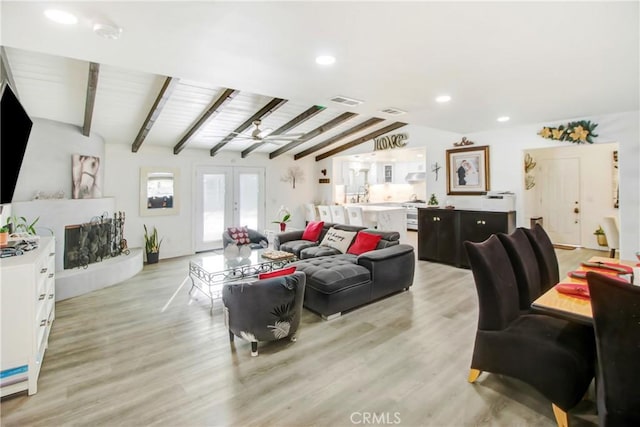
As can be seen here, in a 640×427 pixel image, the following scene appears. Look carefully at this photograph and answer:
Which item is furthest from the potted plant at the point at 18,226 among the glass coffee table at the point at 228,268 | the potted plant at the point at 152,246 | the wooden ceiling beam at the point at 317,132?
the wooden ceiling beam at the point at 317,132

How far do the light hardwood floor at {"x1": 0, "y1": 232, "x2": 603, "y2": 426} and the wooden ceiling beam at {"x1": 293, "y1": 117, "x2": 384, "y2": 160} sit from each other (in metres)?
4.26

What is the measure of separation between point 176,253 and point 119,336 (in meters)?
4.14

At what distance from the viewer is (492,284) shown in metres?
2.16

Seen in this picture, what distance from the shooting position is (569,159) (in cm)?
733

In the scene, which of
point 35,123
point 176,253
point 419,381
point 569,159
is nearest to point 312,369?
point 419,381

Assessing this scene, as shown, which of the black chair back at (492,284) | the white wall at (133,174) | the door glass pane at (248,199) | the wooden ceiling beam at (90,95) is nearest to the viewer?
the black chair back at (492,284)

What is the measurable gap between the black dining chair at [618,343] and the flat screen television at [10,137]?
3894 mm

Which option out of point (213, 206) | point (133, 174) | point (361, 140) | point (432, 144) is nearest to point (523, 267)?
point (432, 144)

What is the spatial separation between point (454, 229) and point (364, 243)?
210 centimetres

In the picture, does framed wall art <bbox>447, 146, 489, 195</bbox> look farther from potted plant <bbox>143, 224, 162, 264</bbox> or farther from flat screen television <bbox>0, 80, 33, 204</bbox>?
flat screen television <bbox>0, 80, 33, 204</bbox>

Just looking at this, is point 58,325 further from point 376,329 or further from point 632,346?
point 632,346

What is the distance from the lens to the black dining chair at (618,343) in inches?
52.1

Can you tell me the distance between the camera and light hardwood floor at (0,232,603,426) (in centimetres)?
207

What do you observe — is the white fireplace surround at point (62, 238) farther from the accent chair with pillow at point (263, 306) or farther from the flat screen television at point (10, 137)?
the accent chair with pillow at point (263, 306)
